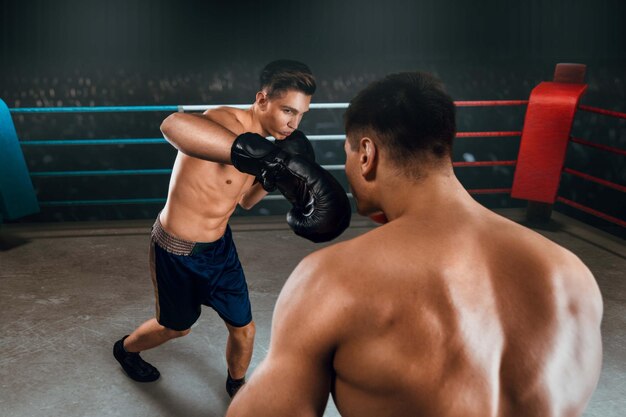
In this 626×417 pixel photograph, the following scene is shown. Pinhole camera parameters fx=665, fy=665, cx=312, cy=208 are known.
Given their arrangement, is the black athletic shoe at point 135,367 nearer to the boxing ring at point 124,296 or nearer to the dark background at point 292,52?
the boxing ring at point 124,296

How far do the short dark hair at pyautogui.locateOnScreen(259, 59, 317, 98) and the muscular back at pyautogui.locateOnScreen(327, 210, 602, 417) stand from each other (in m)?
1.26

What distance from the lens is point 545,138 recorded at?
4.07 meters

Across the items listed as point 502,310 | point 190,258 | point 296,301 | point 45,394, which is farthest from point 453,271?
point 45,394

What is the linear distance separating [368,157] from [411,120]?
0.08 meters

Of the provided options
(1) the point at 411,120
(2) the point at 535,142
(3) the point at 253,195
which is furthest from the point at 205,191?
(2) the point at 535,142

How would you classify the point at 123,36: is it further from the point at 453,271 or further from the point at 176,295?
the point at 453,271

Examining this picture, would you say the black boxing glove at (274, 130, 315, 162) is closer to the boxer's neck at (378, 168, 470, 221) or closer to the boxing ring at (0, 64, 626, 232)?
the boxer's neck at (378, 168, 470, 221)

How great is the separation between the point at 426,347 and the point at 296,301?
0.18m

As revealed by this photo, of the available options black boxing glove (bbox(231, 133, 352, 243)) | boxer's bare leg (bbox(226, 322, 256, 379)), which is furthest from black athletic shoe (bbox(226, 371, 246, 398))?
black boxing glove (bbox(231, 133, 352, 243))

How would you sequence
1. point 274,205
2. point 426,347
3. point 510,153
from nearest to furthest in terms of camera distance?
point 426,347, point 274,205, point 510,153

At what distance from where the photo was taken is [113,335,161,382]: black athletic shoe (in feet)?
7.94

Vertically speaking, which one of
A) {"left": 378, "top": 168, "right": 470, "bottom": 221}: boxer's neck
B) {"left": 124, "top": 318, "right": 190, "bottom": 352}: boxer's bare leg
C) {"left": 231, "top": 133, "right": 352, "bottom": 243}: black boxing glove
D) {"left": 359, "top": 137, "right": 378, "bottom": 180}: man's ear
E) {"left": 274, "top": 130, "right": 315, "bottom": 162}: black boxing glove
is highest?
{"left": 359, "top": 137, "right": 378, "bottom": 180}: man's ear

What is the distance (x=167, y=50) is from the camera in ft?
21.1

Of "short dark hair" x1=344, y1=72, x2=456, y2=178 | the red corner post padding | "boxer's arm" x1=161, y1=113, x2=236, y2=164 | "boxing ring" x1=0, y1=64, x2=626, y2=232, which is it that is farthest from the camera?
the red corner post padding
